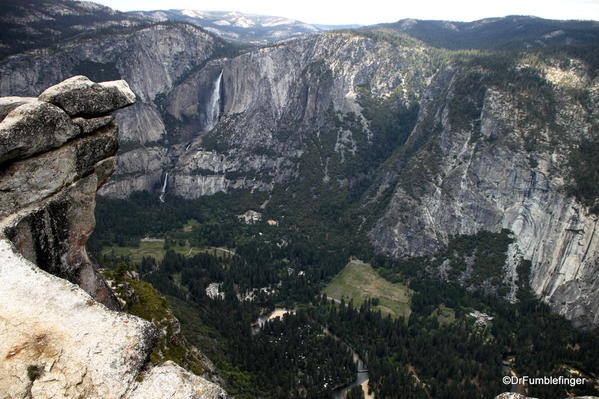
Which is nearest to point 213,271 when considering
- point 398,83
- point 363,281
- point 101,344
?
point 363,281

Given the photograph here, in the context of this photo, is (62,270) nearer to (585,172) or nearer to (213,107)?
(585,172)

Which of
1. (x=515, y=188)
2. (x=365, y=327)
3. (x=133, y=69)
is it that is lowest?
(x=365, y=327)

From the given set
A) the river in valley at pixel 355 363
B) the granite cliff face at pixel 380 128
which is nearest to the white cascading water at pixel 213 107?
the granite cliff face at pixel 380 128

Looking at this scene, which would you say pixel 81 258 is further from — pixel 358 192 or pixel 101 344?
pixel 358 192

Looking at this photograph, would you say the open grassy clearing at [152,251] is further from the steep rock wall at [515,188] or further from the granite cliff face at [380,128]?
the steep rock wall at [515,188]

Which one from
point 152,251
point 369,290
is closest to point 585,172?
point 369,290

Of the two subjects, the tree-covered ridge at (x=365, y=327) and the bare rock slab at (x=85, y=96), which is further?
the tree-covered ridge at (x=365, y=327)

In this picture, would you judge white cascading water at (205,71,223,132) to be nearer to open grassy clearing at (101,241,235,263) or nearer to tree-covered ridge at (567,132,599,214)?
open grassy clearing at (101,241,235,263)
